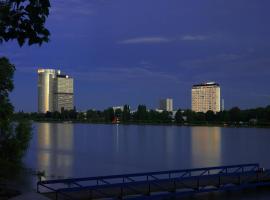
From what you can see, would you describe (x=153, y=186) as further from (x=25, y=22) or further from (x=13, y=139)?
(x=25, y=22)

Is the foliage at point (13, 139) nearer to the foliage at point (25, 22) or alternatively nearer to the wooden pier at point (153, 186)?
the wooden pier at point (153, 186)

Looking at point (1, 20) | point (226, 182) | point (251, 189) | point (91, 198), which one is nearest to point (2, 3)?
point (1, 20)

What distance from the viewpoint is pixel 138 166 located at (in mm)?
51469

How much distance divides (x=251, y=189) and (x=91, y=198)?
11.9 m

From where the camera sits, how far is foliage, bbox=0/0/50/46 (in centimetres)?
634

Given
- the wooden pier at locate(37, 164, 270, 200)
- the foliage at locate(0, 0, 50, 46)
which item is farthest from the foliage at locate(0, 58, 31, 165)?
the foliage at locate(0, 0, 50, 46)

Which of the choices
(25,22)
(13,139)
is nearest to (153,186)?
(13,139)

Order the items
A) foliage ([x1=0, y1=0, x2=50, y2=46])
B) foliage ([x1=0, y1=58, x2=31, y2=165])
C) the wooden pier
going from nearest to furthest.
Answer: foliage ([x1=0, y1=0, x2=50, y2=46])
the wooden pier
foliage ([x1=0, y1=58, x2=31, y2=165])

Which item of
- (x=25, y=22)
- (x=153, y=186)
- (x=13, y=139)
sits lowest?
(x=153, y=186)

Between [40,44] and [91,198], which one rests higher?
[40,44]

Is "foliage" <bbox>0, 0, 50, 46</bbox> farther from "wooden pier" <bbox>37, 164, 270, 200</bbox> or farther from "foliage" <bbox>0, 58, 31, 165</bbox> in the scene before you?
"foliage" <bbox>0, 58, 31, 165</bbox>

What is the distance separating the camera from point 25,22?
643cm

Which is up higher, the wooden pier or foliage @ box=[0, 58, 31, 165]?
foliage @ box=[0, 58, 31, 165]

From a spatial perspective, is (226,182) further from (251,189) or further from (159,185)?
(159,185)
